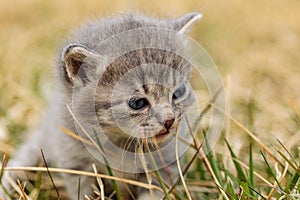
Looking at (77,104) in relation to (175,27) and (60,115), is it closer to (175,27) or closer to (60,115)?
(60,115)

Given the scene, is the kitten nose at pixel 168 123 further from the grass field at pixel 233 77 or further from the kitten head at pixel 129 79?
the grass field at pixel 233 77

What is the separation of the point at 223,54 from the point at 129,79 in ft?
12.6

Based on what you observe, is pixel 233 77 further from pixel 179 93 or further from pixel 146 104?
pixel 146 104

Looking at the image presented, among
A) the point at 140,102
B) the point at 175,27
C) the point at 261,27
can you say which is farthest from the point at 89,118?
the point at 261,27

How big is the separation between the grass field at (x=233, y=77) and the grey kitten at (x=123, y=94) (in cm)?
37

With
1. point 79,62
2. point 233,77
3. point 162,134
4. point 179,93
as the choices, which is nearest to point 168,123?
point 162,134

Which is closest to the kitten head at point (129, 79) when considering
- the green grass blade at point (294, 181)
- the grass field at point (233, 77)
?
the grass field at point (233, 77)

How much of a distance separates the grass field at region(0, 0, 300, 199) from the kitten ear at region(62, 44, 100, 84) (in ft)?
1.47

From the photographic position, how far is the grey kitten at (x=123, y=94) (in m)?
2.79

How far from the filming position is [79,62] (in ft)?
9.59

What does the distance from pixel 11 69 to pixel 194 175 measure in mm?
2395

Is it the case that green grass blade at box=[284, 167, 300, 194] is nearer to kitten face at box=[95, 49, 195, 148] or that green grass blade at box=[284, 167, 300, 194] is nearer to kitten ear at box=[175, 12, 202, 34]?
kitten face at box=[95, 49, 195, 148]

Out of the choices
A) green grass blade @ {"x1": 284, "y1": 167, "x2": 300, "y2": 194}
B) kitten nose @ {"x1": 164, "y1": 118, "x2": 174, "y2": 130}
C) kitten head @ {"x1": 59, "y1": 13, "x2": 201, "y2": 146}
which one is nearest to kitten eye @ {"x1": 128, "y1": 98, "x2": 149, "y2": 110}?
kitten head @ {"x1": 59, "y1": 13, "x2": 201, "y2": 146}

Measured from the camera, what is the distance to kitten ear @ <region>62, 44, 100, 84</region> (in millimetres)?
2827
